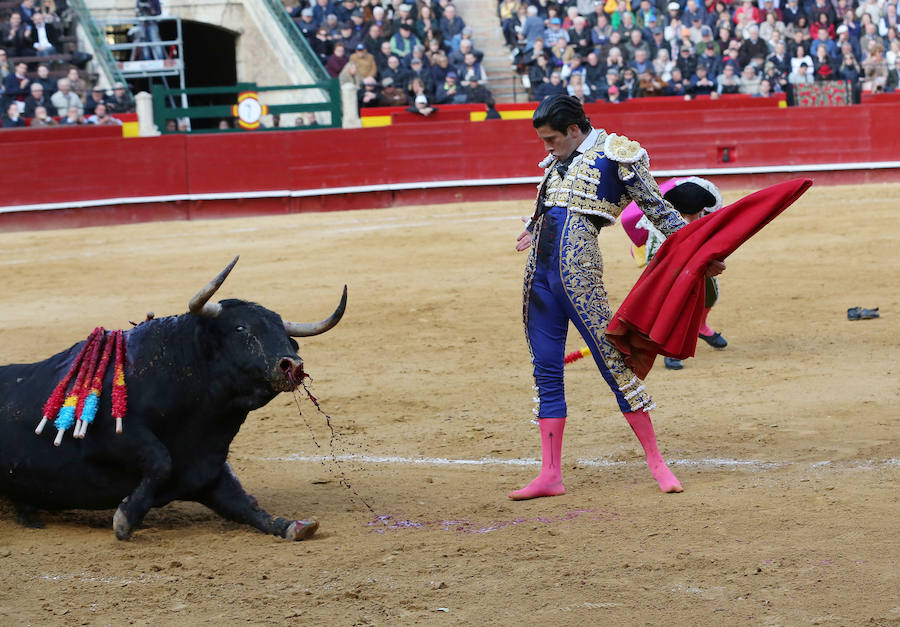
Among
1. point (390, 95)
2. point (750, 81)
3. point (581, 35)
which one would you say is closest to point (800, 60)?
point (750, 81)

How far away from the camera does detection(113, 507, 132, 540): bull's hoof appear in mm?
4105

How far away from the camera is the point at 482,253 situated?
36.9 ft

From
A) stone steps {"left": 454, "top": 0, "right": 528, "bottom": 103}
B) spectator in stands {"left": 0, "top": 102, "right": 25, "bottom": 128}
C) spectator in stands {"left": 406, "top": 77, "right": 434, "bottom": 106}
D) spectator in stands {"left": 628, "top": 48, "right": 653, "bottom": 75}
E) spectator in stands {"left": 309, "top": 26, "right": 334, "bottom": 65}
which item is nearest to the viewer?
spectator in stands {"left": 0, "top": 102, "right": 25, "bottom": 128}

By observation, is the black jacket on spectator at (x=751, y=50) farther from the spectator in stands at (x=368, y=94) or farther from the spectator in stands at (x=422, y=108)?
the spectator in stands at (x=368, y=94)

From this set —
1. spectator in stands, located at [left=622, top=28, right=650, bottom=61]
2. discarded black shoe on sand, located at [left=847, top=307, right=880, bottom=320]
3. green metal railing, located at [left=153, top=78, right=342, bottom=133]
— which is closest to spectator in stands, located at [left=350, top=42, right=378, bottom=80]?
green metal railing, located at [left=153, top=78, right=342, bottom=133]

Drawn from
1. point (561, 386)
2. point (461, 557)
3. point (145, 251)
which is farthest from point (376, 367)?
point (145, 251)

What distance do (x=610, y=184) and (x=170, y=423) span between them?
1696 mm

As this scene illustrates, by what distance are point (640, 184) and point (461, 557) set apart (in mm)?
1402

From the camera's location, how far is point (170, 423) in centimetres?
421

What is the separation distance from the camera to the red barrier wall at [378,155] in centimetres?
1469

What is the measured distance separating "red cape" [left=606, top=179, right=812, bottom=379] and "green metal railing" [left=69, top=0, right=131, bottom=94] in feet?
44.5

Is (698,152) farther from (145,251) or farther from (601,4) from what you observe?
(145,251)

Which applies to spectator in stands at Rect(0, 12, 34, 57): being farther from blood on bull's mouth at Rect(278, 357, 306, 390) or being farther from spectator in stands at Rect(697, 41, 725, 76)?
blood on bull's mouth at Rect(278, 357, 306, 390)

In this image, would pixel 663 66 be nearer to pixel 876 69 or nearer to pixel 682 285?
pixel 876 69
